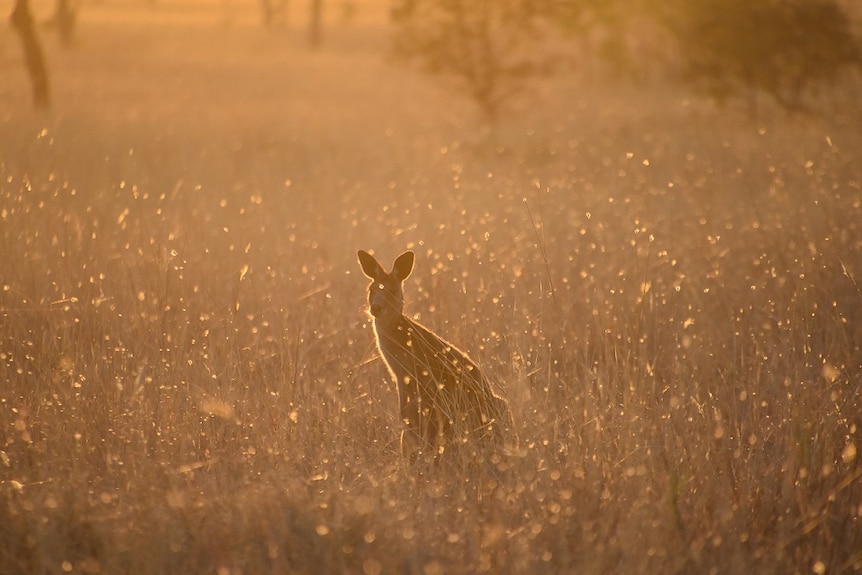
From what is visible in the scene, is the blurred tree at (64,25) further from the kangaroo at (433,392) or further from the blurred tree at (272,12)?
the kangaroo at (433,392)

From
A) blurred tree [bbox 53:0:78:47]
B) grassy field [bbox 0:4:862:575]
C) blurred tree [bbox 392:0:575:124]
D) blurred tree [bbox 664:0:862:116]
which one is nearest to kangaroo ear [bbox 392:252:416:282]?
Answer: grassy field [bbox 0:4:862:575]

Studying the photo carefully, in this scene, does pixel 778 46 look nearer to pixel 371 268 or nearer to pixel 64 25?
pixel 371 268

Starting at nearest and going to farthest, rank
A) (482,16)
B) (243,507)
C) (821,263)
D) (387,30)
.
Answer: (243,507) < (821,263) < (482,16) < (387,30)

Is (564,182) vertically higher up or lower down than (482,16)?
lower down

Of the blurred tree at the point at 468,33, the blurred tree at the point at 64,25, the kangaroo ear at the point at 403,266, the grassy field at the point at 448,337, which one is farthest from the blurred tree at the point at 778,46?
the blurred tree at the point at 64,25

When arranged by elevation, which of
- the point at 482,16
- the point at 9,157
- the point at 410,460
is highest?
the point at 482,16

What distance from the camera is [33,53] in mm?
16141

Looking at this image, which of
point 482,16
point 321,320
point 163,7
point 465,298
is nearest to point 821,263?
point 465,298

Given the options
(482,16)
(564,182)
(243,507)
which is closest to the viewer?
(243,507)

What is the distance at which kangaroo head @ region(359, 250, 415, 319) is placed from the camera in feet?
16.2

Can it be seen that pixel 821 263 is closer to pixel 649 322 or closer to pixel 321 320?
pixel 649 322

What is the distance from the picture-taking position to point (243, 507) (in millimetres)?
3768

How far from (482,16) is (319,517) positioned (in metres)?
14.9

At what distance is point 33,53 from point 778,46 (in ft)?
43.3
